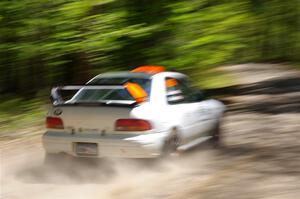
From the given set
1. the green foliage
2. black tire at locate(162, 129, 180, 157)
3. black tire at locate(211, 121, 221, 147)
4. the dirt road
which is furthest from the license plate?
the green foliage

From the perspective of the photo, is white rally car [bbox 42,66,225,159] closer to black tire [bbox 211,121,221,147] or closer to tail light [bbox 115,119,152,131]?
tail light [bbox 115,119,152,131]

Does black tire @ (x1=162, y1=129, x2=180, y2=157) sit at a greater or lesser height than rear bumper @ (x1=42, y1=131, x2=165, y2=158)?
lesser

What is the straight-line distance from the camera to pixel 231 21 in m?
10.8

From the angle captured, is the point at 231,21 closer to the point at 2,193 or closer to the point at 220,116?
the point at 220,116

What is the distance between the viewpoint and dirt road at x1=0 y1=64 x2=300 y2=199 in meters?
6.63

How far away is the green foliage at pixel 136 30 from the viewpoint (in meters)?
11.0

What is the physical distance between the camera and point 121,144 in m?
7.09

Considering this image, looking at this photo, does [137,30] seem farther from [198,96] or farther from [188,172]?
[188,172]

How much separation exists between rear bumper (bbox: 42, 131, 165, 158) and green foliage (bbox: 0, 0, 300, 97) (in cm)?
415

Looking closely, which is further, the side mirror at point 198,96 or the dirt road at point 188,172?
the side mirror at point 198,96

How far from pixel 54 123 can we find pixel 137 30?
14.4ft

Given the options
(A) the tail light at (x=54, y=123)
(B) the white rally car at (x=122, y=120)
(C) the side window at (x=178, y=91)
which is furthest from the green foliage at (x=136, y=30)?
(A) the tail light at (x=54, y=123)

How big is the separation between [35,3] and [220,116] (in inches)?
207

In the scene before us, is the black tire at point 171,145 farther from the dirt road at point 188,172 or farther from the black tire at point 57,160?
the black tire at point 57,160
